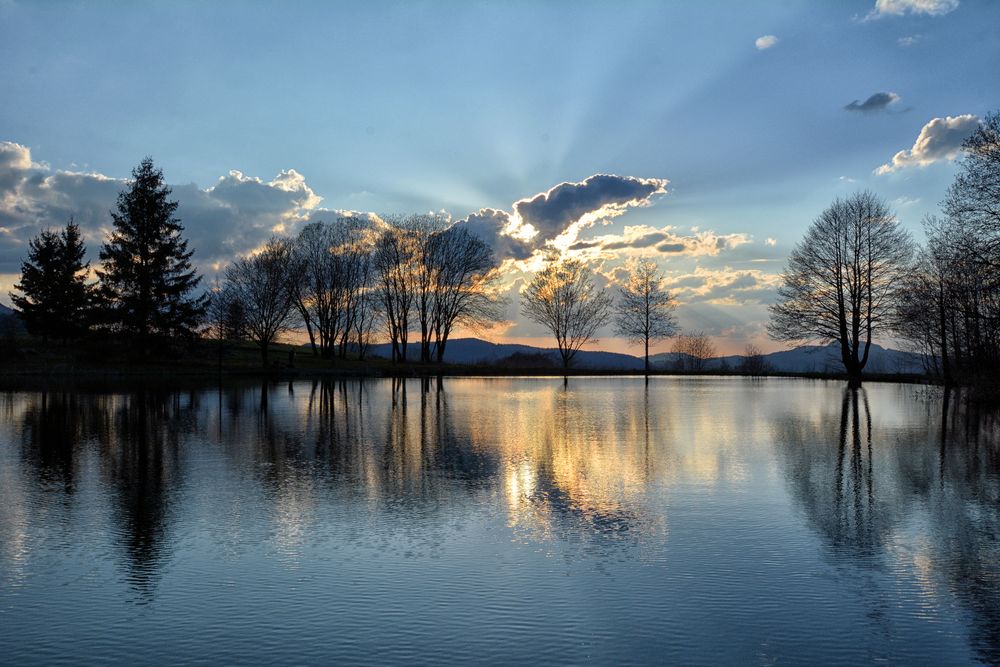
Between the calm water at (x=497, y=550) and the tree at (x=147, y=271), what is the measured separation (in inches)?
1502

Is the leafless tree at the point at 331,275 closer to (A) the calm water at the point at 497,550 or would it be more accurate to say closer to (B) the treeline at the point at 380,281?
(B) the treeline at the point at 380,281

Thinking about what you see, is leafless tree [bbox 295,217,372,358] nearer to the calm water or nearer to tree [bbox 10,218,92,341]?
tree [bbox 10,218,92,341]

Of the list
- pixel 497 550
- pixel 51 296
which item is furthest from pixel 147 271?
pixel 497 550

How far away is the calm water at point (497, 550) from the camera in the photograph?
5.09 metres

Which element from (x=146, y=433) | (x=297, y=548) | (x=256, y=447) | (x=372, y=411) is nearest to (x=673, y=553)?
(x=297, y=548)

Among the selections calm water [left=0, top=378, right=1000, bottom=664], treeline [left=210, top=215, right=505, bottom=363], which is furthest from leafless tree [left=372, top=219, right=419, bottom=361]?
calm water [left=0, top=378, right=1000, bottom=664]

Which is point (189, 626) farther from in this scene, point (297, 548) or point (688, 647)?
point (688, 647)

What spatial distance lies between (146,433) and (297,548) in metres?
11.6

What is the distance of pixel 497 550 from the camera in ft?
23.7

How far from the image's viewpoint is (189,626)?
5293 mm

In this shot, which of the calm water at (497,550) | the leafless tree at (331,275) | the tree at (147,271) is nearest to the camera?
the calm water at (497,550)

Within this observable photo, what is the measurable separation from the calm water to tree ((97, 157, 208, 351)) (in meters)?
38.1

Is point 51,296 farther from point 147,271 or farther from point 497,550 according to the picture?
point 497,550

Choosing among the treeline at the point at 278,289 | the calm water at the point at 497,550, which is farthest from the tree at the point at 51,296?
the calm water at the point at 497,550
